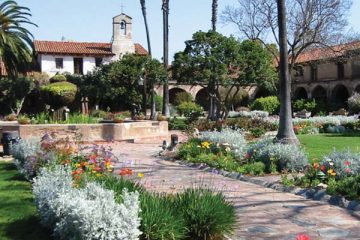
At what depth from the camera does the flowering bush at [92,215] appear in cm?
436

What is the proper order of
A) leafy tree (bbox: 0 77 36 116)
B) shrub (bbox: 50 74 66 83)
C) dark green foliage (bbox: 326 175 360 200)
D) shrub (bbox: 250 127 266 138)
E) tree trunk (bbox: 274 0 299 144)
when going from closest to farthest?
dark green foliage (bbox: 326 175 360 200) < tree trunk (bbox: 274 0 299 144) < shrub (bbox: 250 127 266 138) < leafy tree (bbox: 0 77 36 116) < shrub (bbox: 50 74 66 83)

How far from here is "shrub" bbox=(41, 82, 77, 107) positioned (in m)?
38.3

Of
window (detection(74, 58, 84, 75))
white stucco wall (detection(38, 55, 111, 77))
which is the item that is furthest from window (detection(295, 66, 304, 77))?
window (detection(74, 58, 84, 75))

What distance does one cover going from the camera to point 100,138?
1900 cm

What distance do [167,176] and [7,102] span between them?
31.5 m

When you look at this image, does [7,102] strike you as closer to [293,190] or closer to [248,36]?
[248,36]

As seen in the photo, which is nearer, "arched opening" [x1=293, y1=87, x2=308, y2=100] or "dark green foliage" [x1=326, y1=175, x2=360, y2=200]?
"dark green foliage" [x1=326, y1=175, x2=360, y2=200]

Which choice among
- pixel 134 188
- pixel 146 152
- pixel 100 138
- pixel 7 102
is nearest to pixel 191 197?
pixel 134 188

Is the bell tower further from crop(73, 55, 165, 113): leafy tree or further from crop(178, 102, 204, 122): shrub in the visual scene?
crop(178, 102, 204, 122): shrub

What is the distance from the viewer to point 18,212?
635cm

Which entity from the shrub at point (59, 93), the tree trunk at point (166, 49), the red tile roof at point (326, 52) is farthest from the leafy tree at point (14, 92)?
the red tile roof at point (326, 52)

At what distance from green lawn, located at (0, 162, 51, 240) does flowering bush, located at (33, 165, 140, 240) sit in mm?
355

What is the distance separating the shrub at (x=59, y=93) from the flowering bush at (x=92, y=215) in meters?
34.1

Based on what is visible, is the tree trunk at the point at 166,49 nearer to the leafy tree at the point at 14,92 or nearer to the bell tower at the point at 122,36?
the leafy tree at the point at 14,92
